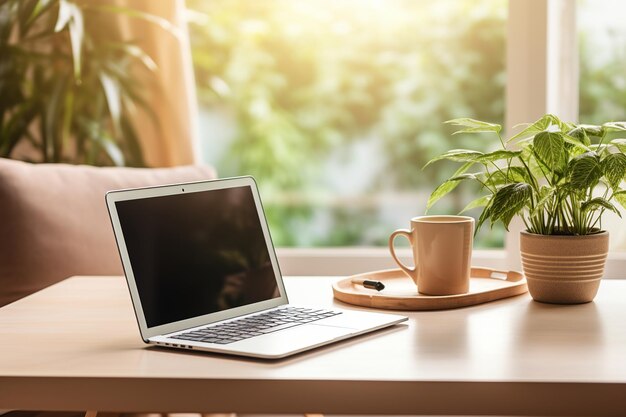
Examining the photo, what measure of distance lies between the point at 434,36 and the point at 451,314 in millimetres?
4405

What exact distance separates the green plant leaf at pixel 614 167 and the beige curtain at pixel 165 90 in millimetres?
1542

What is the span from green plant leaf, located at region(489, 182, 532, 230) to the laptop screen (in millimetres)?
371

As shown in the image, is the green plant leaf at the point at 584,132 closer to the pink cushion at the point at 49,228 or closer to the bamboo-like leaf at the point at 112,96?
the pink cushion at the point at 49,228

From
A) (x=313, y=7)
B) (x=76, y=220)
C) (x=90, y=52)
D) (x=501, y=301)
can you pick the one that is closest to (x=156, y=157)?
(x=90, y=52)

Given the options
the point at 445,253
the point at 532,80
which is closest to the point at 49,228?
the point at 445,253

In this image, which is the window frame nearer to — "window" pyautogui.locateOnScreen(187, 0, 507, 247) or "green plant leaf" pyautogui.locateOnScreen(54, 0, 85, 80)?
"green plant leaf" pyautogui.locateOnScreen(54, 0, 85, 80)

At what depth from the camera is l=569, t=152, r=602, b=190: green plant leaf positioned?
4.06ft

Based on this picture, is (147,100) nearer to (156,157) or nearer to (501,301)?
(156,157)

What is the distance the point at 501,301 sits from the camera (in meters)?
1.38

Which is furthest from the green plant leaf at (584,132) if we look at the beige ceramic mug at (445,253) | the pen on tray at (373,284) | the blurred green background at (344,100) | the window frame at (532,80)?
the blurred green background at (344,100)

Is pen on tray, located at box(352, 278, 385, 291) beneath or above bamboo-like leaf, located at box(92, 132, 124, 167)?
beneath

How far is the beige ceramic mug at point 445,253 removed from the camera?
135 centimetres

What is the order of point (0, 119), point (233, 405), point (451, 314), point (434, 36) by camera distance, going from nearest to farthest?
point (233, 405), point (451, 314), point (0, 119), point (434, 36)

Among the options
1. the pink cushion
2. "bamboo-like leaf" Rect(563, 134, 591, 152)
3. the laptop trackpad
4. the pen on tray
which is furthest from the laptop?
the pink cushion
